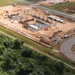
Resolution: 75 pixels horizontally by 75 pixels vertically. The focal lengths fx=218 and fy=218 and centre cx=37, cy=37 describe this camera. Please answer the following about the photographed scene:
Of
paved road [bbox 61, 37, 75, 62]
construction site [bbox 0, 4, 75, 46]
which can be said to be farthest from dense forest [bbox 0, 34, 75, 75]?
construction site [bbox 0, 4, 75, 46]

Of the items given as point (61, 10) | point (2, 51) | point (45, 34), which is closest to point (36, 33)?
point (45, 34)

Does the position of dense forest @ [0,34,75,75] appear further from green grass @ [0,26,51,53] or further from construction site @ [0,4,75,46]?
construction site @ [0,4,75,46]

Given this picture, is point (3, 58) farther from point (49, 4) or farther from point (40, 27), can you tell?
point (49, 4)

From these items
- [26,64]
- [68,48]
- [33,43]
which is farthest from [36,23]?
[26,64]

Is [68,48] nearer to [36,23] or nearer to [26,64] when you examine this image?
[26,64]

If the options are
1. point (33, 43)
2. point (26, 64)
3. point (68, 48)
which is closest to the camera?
point (26, 64)
